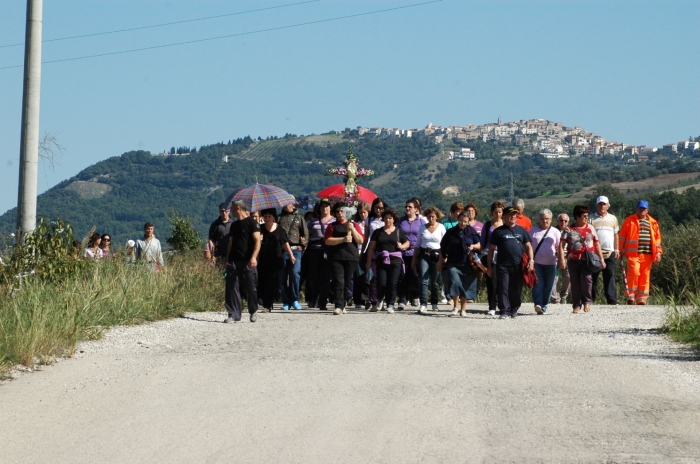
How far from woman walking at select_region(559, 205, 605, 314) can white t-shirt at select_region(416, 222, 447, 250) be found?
6.44ft

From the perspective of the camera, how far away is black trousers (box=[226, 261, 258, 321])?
54.2 ft

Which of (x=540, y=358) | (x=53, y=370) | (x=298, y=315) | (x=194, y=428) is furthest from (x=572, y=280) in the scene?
(x=194, y=428)

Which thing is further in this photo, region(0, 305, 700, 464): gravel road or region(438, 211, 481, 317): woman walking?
region(438, 211, 481, 317): woman walking

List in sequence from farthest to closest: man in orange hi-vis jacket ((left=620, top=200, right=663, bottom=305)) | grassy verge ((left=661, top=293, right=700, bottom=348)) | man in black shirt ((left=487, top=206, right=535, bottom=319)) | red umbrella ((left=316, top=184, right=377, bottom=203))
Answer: red umbrella ((left=316, top=184, right=377, bottom=203))
man in orange hi-vis jacket ((left=620, top=200, right=663, bottom=305))
man in black shirt ((left=487, top=206, right=535, bottom=319))
grassy verge ((left=661, top=293, right=700, bottom=348))

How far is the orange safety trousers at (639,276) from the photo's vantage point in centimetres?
2036

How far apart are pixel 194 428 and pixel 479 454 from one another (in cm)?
209

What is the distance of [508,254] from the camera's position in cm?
1736

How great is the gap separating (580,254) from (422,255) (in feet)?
8.24

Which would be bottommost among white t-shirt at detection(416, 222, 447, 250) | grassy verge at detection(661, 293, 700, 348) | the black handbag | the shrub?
grassy verge at detection(661, 293, 700, 348)

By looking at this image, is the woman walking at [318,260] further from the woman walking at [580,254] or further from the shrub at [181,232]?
the shrub at [181,232]

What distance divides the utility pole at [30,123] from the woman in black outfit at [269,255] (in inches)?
178

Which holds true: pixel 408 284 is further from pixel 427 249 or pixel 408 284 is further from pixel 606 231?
pixel 606 231

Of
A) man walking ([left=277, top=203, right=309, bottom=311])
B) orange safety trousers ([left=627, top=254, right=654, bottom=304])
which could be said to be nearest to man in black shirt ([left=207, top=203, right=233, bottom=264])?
man walking ([left=277, top=203, right=309, bottom=311])

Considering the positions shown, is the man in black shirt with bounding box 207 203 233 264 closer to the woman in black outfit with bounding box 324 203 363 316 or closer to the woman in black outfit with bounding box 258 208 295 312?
the woman in black outfit with bounding box 258 208 295 312
